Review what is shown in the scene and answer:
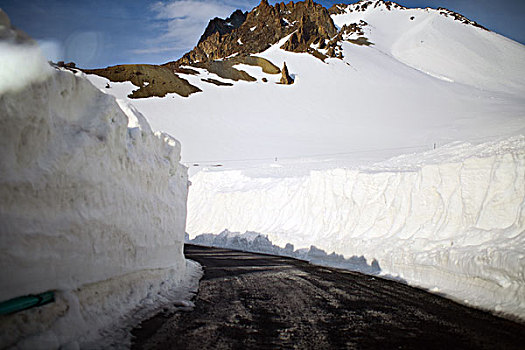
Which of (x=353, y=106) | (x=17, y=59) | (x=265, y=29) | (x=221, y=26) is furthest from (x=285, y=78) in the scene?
(x=221, y=26)

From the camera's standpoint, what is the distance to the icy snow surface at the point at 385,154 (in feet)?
28.8

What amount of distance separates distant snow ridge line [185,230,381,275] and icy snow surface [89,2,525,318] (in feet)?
1.11

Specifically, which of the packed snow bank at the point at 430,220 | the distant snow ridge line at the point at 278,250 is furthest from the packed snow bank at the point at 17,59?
the distant snow ridge line at the point at 278,250

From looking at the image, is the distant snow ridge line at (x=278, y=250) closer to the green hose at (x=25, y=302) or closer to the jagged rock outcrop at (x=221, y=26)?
the green hose at (x=25, y=302)

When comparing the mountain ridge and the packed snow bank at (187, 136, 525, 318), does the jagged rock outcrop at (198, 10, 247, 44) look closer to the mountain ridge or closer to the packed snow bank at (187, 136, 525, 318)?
the mountain ridge

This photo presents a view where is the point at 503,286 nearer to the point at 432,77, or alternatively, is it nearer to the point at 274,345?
the point at 274,345

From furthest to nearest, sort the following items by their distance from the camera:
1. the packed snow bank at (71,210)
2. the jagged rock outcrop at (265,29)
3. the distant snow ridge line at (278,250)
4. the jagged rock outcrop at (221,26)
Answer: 1. the jagged rock outcrop at (221,26)
2. the jagged rock outcrop at (265,29)
3. the distant snow ridge line at (278,250)
4. the packed snow bank at (71,210)

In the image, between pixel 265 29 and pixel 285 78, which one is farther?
pixel 265 29

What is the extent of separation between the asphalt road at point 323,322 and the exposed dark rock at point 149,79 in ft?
228

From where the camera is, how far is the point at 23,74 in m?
3.88

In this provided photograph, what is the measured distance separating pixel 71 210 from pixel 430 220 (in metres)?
9.93

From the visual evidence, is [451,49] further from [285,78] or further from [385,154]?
[385,154]

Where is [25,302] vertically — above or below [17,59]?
below

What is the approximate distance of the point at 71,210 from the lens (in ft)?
14.5
